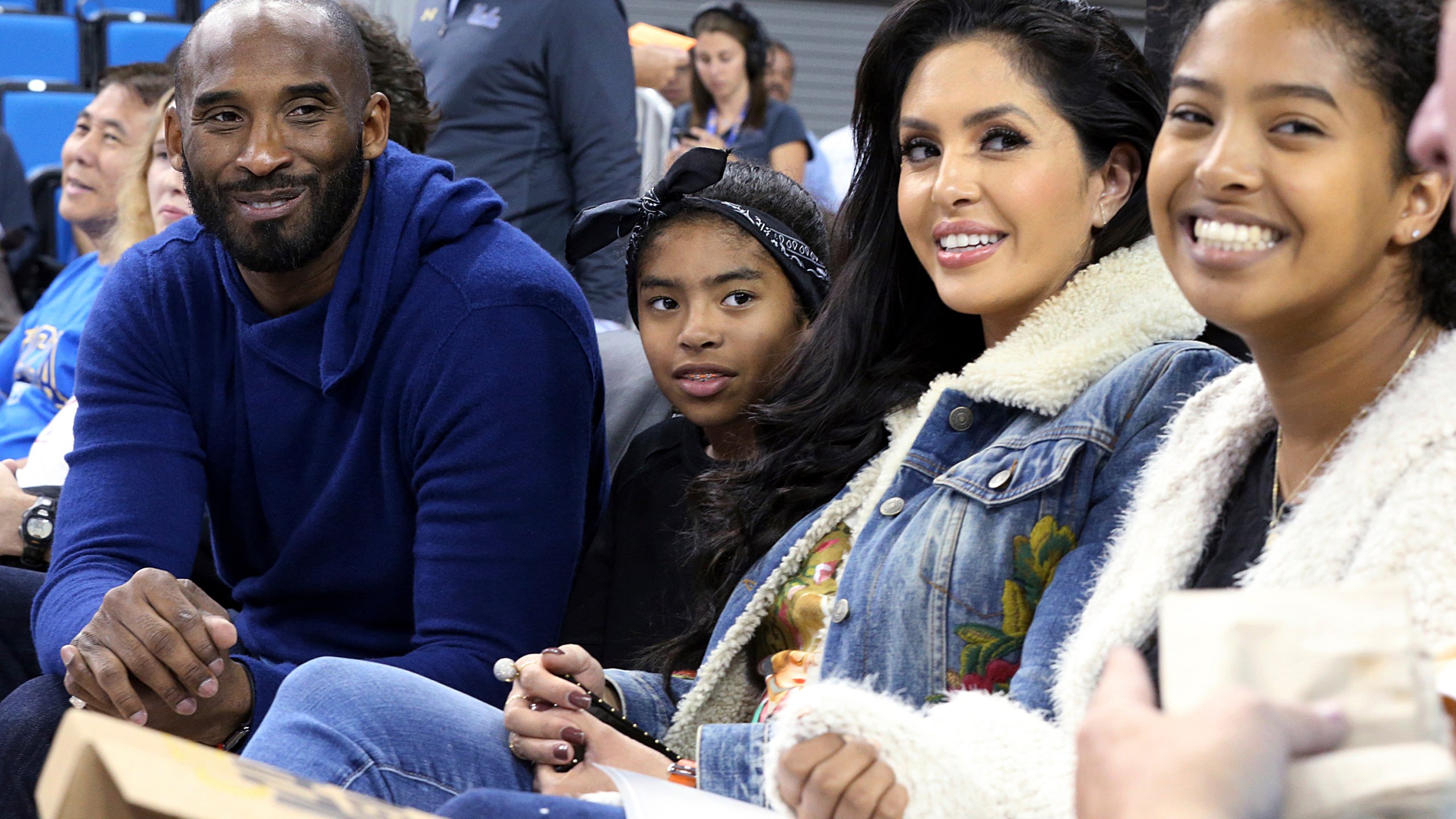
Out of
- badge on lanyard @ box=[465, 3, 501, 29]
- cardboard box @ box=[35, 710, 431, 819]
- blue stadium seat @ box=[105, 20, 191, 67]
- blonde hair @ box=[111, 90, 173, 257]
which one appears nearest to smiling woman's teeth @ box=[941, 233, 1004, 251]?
cardboard box @ box=[35, 710, 431, 819]

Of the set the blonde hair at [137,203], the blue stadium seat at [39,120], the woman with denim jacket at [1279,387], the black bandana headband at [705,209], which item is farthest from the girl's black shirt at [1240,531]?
the blue stadium seat at [39,120]

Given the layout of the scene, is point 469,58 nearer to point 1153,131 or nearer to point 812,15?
point 1153,131

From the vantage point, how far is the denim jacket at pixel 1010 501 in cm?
142

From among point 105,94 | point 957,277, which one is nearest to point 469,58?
point 105,94

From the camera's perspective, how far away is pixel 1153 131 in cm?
174

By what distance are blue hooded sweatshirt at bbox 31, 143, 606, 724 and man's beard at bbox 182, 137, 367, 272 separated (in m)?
0.04

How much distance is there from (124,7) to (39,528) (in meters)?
5.17

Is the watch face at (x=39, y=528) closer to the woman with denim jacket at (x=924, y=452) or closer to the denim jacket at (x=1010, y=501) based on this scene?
the woman with denim jacket at (x=924, y=452)

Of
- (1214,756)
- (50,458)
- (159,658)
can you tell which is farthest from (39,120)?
(1214,756)

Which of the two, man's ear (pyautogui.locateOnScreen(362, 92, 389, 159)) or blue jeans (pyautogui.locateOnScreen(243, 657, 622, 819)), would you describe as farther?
man's ear (pyautogui.locateOnScreen(362, 92, 389, 159))

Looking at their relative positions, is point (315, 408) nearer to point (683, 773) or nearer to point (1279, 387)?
point (683, 773)

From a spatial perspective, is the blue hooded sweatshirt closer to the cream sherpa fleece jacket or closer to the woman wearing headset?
the cream sherpa fleece jacket

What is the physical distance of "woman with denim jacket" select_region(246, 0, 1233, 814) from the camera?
1.44m

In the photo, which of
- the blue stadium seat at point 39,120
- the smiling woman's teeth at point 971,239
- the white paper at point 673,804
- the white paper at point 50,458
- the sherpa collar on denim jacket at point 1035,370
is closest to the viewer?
the white paper at point 673,804
